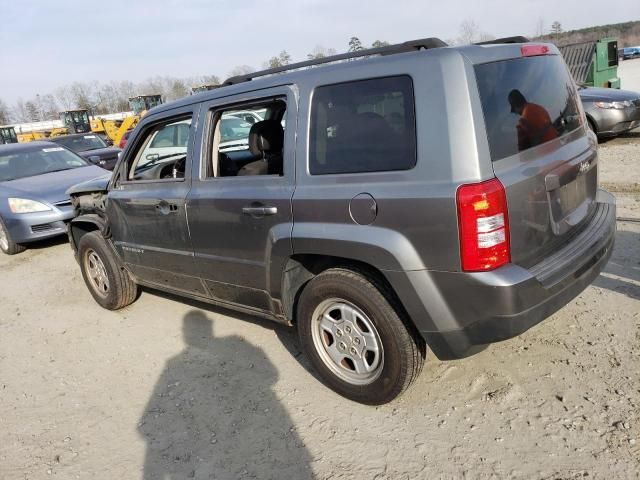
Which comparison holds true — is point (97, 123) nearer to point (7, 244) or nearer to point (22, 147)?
point (22, 147)

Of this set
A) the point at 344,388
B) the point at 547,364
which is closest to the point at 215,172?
the point at 344,388

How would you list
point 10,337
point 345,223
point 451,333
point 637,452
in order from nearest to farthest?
1. point 637,452
2. point 451,333
3. point 345,223
4. point 10,337

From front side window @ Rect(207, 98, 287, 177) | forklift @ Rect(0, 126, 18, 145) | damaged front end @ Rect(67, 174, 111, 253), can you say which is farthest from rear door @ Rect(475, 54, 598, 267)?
forklift @ Rect(0, 126, 18, 145)

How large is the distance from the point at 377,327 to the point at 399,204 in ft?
2.34

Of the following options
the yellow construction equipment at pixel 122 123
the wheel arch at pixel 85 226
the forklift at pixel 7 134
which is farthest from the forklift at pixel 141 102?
the wheel arch at pixel 85 226

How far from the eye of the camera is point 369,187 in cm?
261

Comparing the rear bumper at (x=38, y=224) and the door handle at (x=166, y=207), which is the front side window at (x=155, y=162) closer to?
the door handle at (x=166, y=207)

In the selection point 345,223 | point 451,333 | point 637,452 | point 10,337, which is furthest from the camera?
point 10,337

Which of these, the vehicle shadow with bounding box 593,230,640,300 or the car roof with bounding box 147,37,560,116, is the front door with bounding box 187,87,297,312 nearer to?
the car roof with bounding box 147,37,560,116

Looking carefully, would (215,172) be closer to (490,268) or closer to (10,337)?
(490,268)

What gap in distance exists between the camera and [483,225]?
234 cm

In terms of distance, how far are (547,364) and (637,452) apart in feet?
2.69

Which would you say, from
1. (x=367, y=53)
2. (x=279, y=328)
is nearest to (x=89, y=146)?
(x=279, y=328)

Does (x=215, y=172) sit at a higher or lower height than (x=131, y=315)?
higher
